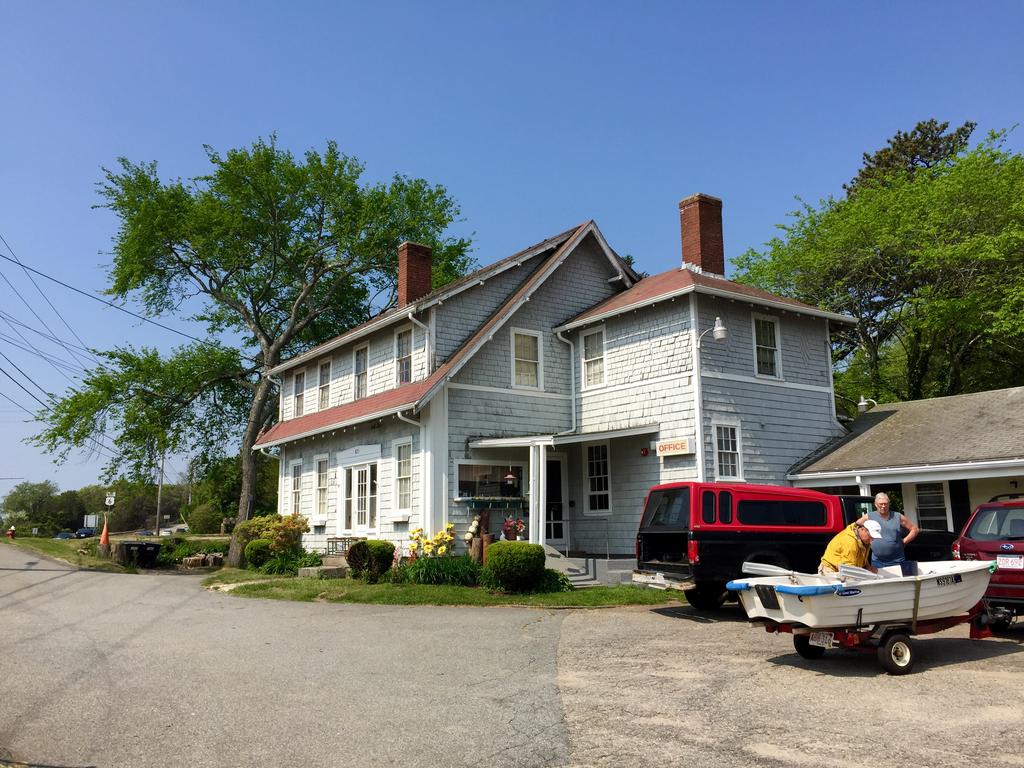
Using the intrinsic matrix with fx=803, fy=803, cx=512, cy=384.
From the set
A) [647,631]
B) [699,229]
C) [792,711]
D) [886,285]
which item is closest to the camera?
[792,711]

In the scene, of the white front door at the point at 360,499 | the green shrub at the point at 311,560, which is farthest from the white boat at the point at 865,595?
the green shrub at the point at 311,560

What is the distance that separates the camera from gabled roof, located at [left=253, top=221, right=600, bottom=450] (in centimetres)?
1892

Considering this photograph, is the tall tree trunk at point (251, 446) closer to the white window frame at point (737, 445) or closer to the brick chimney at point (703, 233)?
the brick chimney at point (703, 233)

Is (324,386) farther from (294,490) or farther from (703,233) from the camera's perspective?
(703,233)

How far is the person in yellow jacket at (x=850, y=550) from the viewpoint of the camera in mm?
9453

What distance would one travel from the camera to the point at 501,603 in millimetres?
15008

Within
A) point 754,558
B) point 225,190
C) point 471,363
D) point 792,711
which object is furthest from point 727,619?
point 225,190

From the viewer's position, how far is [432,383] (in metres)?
18.8

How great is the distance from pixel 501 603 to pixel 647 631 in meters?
3.95

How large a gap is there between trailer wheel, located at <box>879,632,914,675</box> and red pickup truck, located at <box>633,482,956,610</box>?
428 centimetres

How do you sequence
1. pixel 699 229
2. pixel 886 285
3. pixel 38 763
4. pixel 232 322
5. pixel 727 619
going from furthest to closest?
pixel 232 322, pixel 886 285, pixel 699 229, pixel 727 619, pixel 38 763

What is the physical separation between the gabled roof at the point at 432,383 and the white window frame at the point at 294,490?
1301mm

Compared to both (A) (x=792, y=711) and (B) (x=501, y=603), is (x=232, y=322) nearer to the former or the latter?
(B) (x=501, y=603)

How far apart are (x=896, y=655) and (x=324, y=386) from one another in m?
20.9
